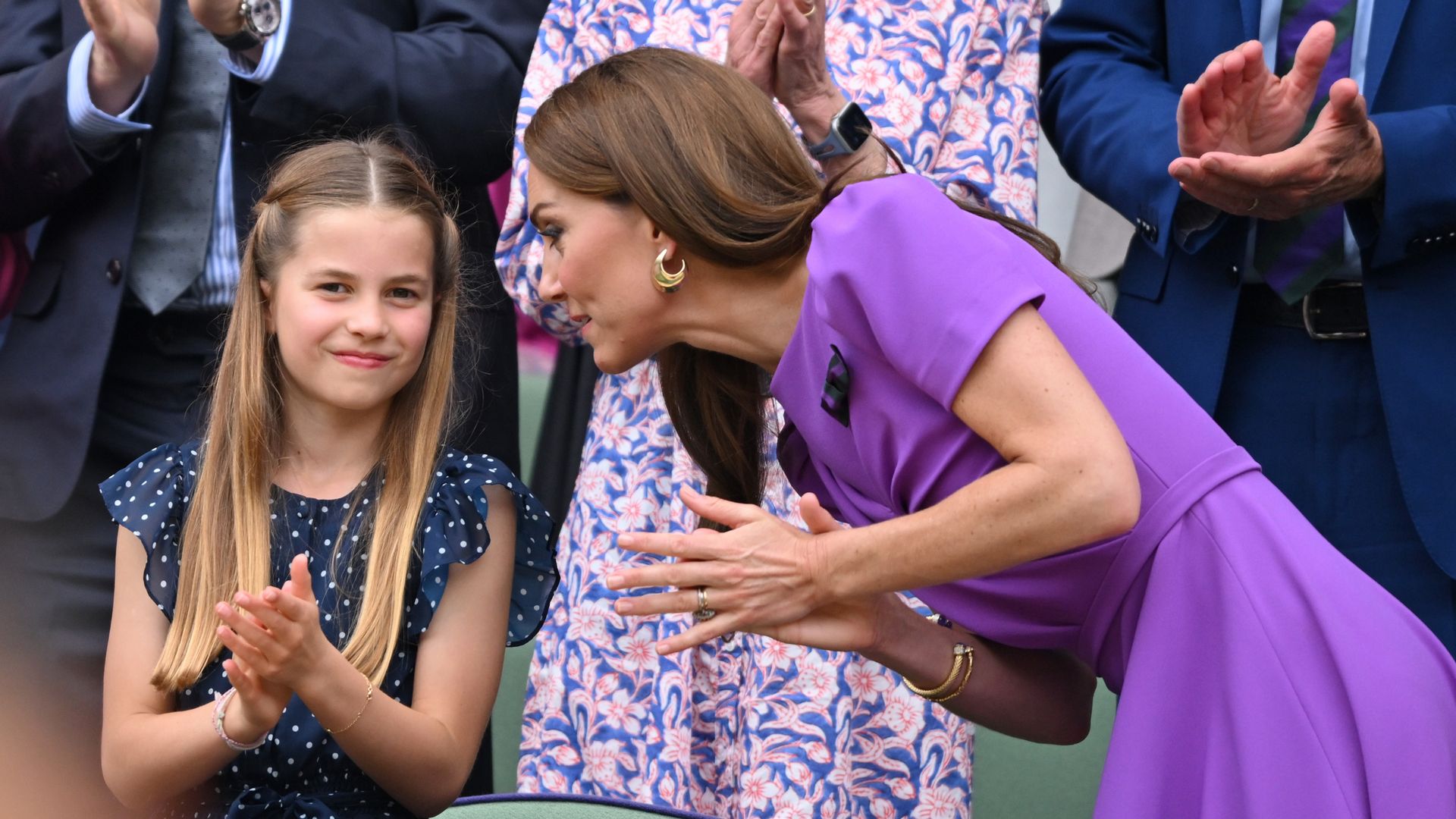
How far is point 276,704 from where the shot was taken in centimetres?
183

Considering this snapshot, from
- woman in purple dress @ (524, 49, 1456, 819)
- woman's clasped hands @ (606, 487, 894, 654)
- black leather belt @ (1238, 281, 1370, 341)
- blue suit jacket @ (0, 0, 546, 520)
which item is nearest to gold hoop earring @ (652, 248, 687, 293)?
woman in purple dress @ (524, 49, 1456, 819)

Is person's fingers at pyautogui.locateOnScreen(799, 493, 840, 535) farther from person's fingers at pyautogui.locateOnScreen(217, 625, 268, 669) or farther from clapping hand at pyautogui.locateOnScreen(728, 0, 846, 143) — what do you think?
clapping hand at pyautogui.locateOnScreen(728, 0, 846, 143)

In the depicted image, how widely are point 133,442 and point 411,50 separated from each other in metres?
0.79

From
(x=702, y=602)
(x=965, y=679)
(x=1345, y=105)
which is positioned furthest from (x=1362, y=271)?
(x=702, y=602)

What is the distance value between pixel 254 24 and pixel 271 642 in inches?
47.5

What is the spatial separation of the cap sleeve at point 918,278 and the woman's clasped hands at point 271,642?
0.63m

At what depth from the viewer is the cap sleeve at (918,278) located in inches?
63.3

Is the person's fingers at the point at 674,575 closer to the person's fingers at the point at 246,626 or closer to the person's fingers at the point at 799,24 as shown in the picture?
the person's fingers at the point at 246,626

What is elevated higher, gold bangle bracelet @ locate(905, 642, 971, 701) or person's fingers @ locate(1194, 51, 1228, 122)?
person's fingers @ locate(1194, 51, 1228, 122)

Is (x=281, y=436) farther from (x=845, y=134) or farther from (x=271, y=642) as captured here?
(x=845, y=134)

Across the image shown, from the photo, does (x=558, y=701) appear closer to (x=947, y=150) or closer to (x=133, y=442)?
(x=133, y=442)

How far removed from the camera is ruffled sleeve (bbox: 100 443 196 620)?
2.14 m

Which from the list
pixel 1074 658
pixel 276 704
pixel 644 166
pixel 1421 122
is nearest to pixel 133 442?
pixel 276 704

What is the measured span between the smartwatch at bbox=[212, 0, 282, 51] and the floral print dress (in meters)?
0.41
